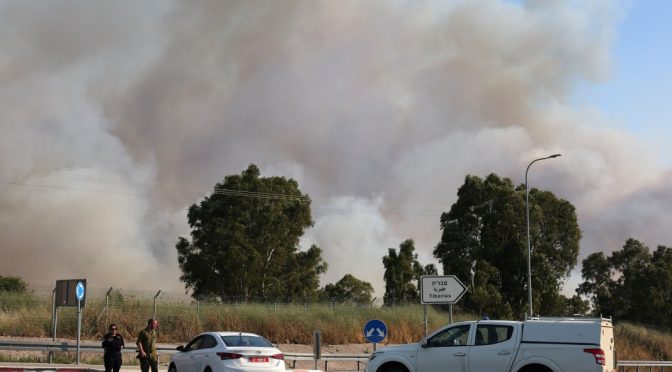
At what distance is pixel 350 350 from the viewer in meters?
41.8

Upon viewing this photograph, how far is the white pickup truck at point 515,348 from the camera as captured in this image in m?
16.5

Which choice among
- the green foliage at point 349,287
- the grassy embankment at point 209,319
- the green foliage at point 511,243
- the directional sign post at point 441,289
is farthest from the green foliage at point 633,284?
the directional sign post at point 441,289

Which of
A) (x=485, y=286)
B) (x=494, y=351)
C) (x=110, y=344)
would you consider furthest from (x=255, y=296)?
(x=494, y=351)

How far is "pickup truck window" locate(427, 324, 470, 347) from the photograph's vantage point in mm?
17750

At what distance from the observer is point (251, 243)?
2628 inches

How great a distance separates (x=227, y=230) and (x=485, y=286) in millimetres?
20319

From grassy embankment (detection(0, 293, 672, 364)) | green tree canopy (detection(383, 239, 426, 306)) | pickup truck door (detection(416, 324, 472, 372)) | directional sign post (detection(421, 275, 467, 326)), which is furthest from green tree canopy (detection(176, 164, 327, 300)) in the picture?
pickup truck door (detection(416, 324, 472, 372))

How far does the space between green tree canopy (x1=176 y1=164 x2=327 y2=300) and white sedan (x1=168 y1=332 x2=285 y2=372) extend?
43793 mm

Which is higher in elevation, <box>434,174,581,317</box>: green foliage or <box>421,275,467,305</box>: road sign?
<box>434,174,581,317</box>: green foliage

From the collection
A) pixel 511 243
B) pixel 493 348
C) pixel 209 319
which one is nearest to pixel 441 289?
pixel 493 348

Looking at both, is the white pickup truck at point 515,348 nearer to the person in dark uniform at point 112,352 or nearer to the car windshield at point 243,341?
the car windshield at point 243,341

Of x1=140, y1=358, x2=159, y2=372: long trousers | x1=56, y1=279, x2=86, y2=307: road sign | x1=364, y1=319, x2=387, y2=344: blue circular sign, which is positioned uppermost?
x1=56, y1=279, x2=86, y2=307: road sign

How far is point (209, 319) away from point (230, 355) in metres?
22.1

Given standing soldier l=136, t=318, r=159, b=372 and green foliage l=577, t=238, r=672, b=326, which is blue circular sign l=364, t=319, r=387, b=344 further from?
green foliage l=577, t=238, r=672, b=326
